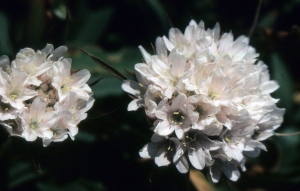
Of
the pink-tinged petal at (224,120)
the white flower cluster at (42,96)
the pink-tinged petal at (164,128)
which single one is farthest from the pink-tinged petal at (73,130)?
the pink-tinged petal at (224,120)

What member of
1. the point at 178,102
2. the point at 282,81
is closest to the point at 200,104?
the point at 178,102

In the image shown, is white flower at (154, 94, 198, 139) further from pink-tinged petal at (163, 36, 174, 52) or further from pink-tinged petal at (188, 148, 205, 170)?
pink-tinged petal at (163, 36, 174, 52)

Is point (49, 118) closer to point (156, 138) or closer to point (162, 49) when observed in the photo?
point (156, 138)

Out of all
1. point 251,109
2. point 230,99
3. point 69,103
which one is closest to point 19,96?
point 69,103

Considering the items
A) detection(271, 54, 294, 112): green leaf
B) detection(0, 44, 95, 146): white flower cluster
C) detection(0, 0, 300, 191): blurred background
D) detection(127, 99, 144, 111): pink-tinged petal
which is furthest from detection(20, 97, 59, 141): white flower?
detection(271, 54, 294, 112): green leaf

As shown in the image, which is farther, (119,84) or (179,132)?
(119,84)
